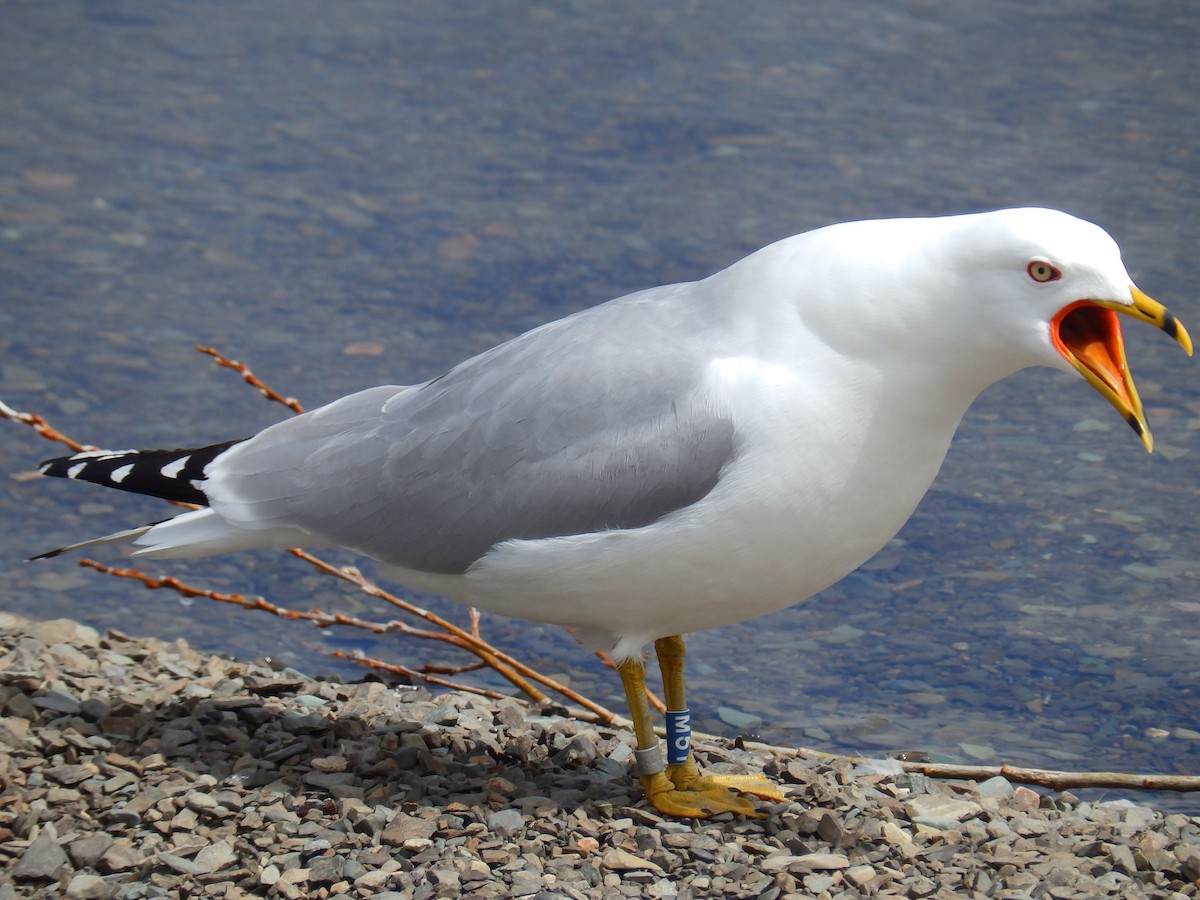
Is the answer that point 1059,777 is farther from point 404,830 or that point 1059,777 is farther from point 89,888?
point 89,888

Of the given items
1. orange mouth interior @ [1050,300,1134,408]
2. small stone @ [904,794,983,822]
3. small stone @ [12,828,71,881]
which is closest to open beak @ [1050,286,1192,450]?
orange mouth interior @ [1050,300,1134,408]

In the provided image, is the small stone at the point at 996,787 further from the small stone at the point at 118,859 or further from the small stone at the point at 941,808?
the small stone at the point at 118,859

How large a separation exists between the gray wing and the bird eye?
1.83 feet

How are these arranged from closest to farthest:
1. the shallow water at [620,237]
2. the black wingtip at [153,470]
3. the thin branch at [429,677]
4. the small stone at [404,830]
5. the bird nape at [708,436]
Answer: the bird nape at [708,436], the small stone at [404,830], the black wingtip at [153,470], the thin branch at [429,677], the shallow water at [620,237]

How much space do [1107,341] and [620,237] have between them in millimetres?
3877

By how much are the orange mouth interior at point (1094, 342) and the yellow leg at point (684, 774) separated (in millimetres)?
979

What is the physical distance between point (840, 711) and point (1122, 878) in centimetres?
115

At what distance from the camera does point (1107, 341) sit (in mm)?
2691

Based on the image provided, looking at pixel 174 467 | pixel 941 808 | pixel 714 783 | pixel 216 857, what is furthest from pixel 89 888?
Answer: pixel 941 808

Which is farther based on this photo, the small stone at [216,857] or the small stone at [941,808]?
the small stone at [941,808]

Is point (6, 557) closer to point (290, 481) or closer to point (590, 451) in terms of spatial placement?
point (290, 481)

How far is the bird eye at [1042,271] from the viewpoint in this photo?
8.46 feet

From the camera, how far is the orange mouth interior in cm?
261

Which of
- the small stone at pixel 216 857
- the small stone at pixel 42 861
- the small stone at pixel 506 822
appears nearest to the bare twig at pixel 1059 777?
the small stone at pixel 506 822
